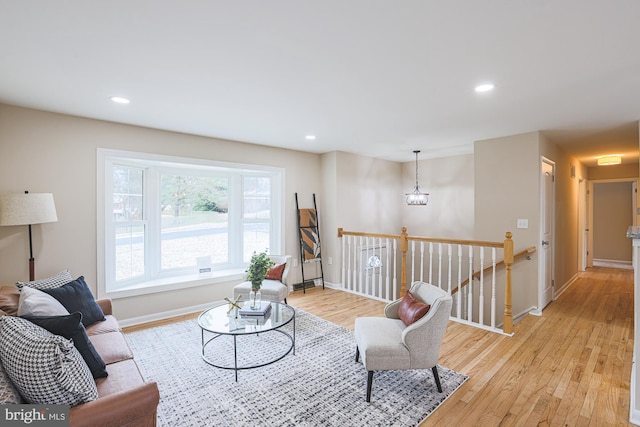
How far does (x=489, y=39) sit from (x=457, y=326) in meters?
3.08

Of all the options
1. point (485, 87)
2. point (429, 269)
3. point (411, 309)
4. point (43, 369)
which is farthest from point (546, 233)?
point (43, 369)

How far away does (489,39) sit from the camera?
75.0 inches

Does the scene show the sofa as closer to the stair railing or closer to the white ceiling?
the white ceiling

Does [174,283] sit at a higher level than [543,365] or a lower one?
higher

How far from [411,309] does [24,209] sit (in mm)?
3503

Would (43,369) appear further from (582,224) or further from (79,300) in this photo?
(582,224)

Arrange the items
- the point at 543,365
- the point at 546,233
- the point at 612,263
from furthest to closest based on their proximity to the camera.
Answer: the point at 612,263 → the point at 546,233 → the point at 543,365

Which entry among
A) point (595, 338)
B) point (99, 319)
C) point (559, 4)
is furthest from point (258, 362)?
point (595, 338)

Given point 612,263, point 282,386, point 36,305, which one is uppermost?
point 36,305

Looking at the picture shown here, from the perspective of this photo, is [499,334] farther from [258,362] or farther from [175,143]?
[175,143]

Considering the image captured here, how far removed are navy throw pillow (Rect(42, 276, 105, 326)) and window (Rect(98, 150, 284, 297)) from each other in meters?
0.89

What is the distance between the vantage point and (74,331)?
5.81ft
